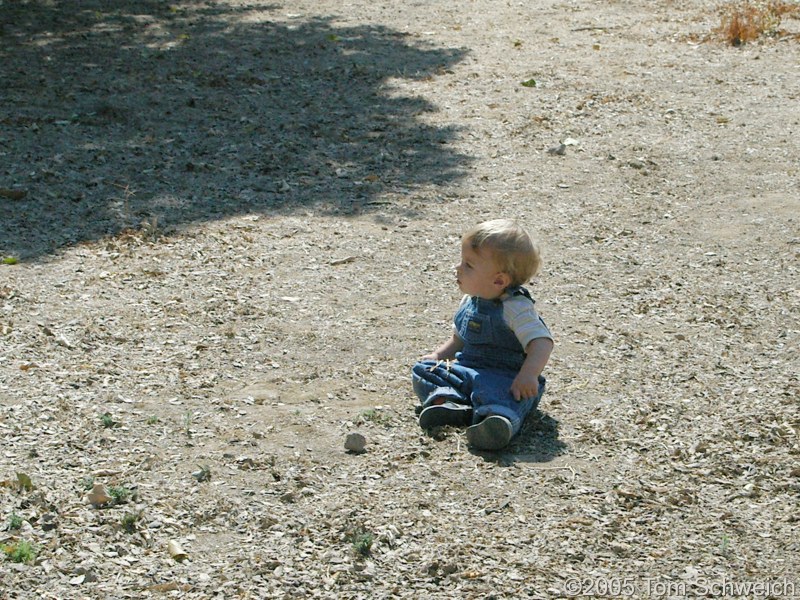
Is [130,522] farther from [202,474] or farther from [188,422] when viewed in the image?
[188,422]

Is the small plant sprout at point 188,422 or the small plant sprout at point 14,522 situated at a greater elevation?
the small plant sprout at point 14,522

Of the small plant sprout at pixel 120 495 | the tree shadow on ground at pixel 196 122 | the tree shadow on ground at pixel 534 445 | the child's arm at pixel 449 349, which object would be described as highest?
the child's arm at pixel 449 349

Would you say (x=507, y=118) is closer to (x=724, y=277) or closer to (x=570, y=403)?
(x=724, y=277)

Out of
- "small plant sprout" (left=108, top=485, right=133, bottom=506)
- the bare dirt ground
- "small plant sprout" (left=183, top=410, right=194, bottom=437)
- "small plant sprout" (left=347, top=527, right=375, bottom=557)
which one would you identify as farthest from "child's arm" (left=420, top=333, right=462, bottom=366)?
"small plant sprout" (left=108, top=485, right=133, bottom=506)

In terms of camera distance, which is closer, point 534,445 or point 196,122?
point 534,445

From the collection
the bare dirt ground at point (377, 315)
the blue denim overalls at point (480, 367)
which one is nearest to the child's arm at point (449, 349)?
the blue denim overalls at point (480, 367)

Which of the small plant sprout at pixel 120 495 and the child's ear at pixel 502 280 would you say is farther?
→ the child's ear at pixel 502 280

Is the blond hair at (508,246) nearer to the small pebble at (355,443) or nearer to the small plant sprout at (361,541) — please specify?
the small pebble at (355,443)

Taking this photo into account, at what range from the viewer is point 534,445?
157 inches

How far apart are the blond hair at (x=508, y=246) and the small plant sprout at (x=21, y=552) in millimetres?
1806

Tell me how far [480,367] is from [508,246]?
1.54 ft

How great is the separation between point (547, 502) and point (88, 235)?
11.8 feet

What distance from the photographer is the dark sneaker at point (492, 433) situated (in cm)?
384

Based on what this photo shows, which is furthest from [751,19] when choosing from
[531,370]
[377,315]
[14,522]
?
[14,522]
